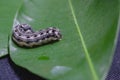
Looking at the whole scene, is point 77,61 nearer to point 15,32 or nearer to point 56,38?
point 56,38

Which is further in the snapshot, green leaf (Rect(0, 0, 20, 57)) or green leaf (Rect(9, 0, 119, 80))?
green leaf (Rect(0, 0, 20, 57))

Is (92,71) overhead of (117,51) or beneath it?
overhead

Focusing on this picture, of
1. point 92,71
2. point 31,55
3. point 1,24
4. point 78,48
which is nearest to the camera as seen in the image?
Result: point 92,71

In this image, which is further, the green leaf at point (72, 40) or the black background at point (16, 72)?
the black background at point (16, 72)

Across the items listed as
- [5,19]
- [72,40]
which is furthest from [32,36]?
[72,40]

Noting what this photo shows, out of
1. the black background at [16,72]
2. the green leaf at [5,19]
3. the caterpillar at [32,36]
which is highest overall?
the green leaf at [5,19]

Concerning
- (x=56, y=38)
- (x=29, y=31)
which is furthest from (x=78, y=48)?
(x=29, y=31)
